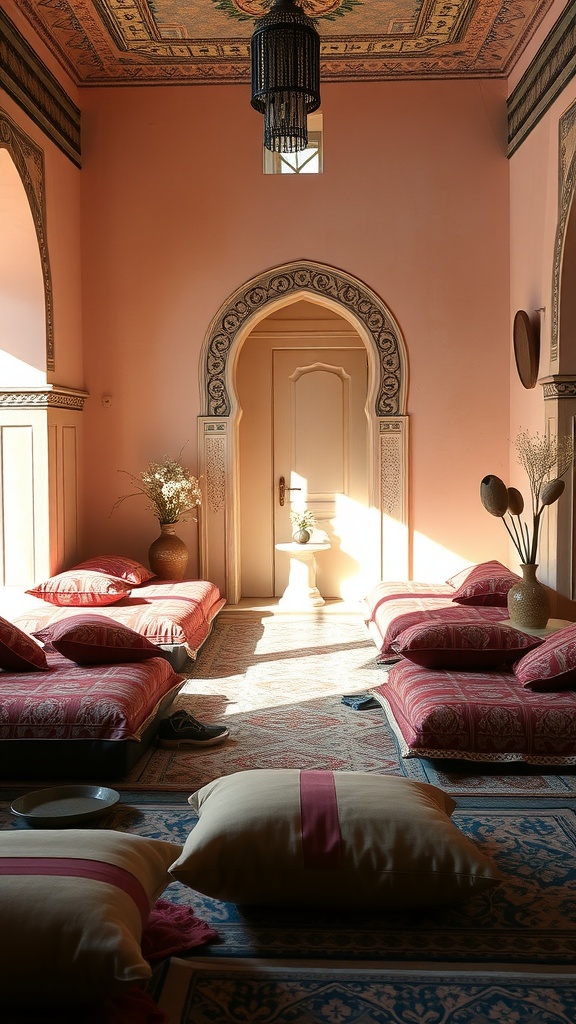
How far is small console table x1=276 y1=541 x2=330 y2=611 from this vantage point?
7973mm

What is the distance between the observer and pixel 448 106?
25.3 feet

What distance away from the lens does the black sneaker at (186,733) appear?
4.30 meters

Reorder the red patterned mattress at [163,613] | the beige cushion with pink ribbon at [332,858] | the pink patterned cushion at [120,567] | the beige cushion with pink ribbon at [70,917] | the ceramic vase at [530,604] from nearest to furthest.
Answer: the beige cushion with pink ribbon at [70,917], the beige cushion with pink ribbon at [332,858], the ceramic vase at [530,604], the red patterned mattress at [163,613], the pink patterned cushion at [120,567]

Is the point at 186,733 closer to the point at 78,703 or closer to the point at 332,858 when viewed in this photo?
the point at 78,703

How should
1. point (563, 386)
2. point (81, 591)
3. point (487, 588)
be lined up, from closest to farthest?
point (563, 386) → point (487, 588) → point (81, 591)

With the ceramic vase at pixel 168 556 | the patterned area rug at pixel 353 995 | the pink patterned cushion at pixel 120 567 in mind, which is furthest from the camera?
the ceramic vase at pixel 168 556

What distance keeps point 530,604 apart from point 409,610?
43.5 inches

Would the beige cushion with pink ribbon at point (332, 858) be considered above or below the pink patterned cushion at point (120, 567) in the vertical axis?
below

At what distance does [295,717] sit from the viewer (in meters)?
4.79

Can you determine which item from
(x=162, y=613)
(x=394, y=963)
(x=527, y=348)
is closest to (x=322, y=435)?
(x=527, y=348)

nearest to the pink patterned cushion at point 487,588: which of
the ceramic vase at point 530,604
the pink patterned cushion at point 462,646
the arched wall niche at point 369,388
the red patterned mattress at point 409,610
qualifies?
the red patterned mattress at point 409,610

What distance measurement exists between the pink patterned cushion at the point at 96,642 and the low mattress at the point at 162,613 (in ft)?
3.00

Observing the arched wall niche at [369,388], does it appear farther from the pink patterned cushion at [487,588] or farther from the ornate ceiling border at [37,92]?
the ornate ceiling border at [37,92]

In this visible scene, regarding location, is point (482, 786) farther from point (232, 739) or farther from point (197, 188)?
point (197, 188)
